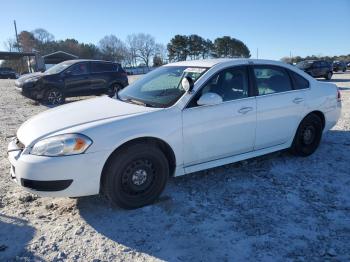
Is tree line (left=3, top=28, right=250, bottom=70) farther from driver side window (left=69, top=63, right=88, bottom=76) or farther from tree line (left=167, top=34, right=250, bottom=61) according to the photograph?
driver side window (left=69, top=63, right=88, bottom=76)

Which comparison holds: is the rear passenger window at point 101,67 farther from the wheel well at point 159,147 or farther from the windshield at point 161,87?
the wheel well at point 159,147

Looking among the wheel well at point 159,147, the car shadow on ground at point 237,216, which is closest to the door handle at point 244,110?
the car shadow on ground at point 237,216

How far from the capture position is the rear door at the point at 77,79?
44.4ft

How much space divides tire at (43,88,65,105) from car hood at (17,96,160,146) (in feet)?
29.8

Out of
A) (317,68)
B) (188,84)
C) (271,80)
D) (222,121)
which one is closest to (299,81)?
(271,80)

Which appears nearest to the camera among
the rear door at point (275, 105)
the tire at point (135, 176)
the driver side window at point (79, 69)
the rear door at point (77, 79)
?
the tire at point (135, 176)

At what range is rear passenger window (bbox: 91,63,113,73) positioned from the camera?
14344mm

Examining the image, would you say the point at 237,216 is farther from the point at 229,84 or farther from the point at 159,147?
the point at 229,84

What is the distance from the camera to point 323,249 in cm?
327

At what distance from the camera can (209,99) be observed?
4.29 m

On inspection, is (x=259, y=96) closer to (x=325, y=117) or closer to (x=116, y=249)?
(x=325, y=117)

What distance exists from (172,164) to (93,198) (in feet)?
3.42

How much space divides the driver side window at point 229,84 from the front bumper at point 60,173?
158cm

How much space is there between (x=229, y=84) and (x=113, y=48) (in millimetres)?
93482
